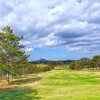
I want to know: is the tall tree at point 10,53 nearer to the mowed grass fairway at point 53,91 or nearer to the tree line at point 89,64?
the mowed grass fairway at point 53,91

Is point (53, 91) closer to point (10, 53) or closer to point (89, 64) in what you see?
point (10, 53)

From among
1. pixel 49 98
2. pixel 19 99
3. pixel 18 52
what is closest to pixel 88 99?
pixel 49 98

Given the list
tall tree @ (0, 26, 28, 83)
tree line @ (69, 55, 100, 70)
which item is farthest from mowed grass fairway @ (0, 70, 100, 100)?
tree line @ (69, 55, 100, 70)

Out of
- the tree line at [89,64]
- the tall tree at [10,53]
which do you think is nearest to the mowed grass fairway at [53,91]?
the tall tree at [10,53]

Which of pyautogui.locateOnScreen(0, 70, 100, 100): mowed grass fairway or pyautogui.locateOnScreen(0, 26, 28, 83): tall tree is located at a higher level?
pyautogui.locateOnScreen(0, 26, 28, 83): tall tree

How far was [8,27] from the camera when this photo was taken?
168 feet

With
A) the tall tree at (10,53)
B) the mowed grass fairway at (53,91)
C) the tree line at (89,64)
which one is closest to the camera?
the mowed grass fairway at (53,91)

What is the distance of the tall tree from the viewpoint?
50.4 meters

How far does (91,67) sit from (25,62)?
8238 cm

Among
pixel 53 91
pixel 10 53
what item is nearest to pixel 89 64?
pixel 10 53

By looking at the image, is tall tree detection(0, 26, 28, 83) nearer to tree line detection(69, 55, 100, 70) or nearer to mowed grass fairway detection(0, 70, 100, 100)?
mowed grass fairway detection(0, 70, 100, 100)

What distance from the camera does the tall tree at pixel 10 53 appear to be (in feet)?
165

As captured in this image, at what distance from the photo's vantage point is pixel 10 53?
2020 inches

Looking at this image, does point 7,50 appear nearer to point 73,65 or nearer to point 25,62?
point 25,62
